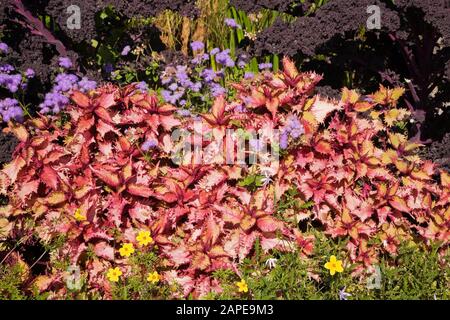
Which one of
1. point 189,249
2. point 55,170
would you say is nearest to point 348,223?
point 189,249

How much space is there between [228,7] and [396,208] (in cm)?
233

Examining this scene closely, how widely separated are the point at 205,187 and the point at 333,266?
2.58 ft

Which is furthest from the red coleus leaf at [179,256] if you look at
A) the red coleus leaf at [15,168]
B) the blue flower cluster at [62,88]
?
the blue flower cluster at [62,88]

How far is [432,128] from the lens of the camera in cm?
397

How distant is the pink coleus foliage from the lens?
301cm

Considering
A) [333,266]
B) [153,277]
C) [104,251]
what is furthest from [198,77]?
[333,266]

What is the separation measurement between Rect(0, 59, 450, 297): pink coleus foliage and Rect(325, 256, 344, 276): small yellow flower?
27cm

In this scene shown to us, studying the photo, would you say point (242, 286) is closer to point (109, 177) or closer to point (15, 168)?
point (109, 177)

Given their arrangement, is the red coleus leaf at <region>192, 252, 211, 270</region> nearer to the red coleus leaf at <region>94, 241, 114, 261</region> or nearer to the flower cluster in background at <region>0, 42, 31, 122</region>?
the red coleus leaf at <region>94, 241, 114, 261</region>

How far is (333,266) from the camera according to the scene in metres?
2.80

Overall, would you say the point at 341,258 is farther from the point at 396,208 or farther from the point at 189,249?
the point at 189,249

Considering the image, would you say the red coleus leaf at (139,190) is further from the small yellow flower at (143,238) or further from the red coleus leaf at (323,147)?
the red coleus leaf at (323,147)

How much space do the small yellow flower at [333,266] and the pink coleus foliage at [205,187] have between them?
273mm

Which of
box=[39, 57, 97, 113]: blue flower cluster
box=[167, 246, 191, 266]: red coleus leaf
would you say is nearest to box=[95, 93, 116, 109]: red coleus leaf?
box=[39, 57, 97, 113]: blue flower cluster
